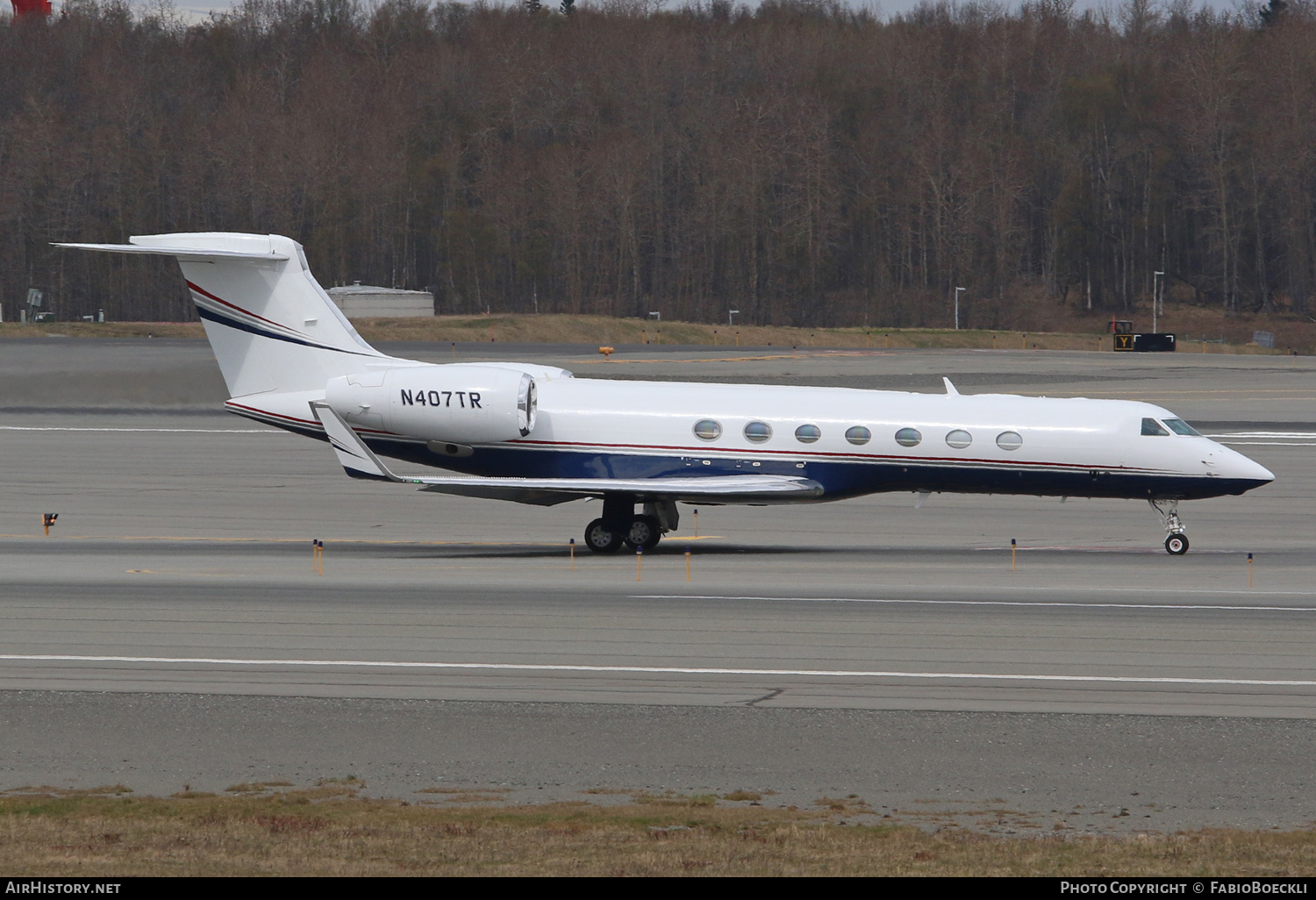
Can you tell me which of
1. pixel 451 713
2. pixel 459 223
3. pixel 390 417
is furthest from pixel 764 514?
pixel 459 223

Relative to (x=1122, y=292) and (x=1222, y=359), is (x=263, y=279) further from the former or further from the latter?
(x=1122, y=292)

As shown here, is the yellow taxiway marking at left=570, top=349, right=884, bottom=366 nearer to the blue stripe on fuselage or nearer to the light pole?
the light pole

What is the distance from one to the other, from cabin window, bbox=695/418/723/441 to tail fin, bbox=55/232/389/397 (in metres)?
6.55

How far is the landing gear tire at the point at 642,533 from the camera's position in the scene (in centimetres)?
2611

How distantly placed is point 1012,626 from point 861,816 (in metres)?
7.73

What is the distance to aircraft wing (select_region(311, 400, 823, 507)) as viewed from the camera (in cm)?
2475

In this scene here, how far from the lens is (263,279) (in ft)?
90.5

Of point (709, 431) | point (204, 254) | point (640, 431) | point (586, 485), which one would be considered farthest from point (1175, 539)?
point (204, 254)

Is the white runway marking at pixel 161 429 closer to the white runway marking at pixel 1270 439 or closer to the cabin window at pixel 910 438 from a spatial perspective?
the cabin window at pixel 910 438

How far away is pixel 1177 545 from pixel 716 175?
83.4 metres

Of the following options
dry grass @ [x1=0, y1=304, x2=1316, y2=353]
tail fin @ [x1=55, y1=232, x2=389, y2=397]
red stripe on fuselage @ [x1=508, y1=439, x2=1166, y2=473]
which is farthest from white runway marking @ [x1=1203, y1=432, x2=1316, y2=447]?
dry grass @ [x1=0, y1=304, x2=1316, y2=353]

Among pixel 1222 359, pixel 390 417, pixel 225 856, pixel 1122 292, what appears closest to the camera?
pixel 225 856

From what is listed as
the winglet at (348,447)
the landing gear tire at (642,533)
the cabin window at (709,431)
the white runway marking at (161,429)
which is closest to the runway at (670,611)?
the landing gear tire at (642,533)
